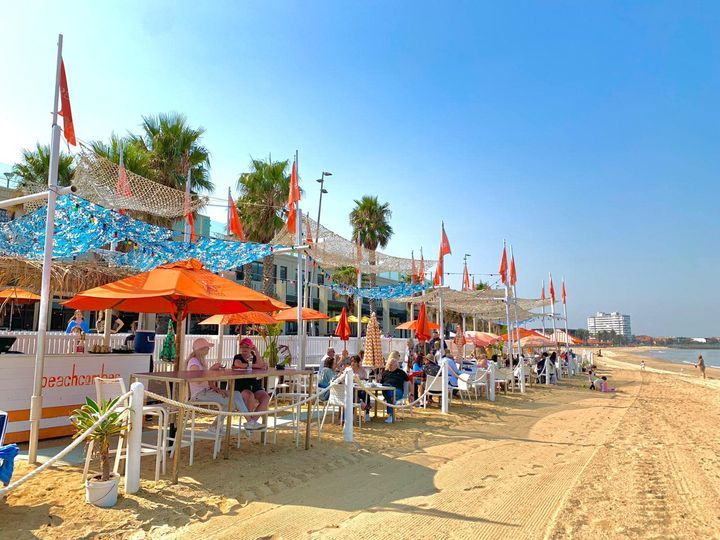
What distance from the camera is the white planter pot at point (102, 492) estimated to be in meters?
3.76

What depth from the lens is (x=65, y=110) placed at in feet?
18.1

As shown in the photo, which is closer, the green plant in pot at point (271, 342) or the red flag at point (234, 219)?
the red flag at point (234, 219)

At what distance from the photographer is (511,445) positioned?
6.62m

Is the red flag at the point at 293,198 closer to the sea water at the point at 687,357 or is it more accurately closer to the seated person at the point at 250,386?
the seated person at the point at 250,386

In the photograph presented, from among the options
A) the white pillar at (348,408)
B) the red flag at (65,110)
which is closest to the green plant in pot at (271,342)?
the white pillar at (348,408)

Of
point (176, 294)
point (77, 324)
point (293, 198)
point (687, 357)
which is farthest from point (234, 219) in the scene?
point (687, 357)

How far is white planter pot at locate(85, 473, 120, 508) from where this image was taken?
376cm

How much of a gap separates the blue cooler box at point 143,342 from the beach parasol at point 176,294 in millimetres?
1647

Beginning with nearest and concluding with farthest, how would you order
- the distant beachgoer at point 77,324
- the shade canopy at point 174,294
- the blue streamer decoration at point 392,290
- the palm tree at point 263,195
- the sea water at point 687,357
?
the shade canopy at point 174,294 → the distant beachgoer at point 77,324 → the blue streamer decoration at point 392,290 → the palm tree at point 263,195 → the sea water at point 687,357

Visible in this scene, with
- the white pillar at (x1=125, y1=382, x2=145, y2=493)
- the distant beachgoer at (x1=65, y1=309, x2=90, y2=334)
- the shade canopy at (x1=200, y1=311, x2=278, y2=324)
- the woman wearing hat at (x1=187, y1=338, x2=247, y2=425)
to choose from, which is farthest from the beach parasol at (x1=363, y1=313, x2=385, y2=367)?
the white pillar at (x1=125, y1=382, x2=145, y2=493)

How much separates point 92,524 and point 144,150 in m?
13.8

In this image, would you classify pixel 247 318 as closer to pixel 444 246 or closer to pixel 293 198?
pixel 293 198

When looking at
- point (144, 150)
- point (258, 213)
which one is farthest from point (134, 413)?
point (258, 213)

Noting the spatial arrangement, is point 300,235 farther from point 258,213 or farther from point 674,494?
point 258,213
